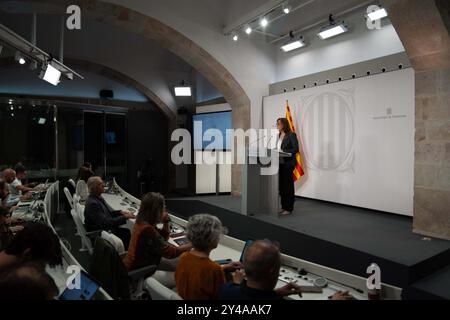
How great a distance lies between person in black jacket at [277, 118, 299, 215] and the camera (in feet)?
15.0

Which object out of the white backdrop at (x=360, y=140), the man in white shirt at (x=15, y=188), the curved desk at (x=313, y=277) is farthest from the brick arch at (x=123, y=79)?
the curved desk at (x=313, y=277)

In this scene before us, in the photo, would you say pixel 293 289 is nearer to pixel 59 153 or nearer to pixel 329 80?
pixel 329 80

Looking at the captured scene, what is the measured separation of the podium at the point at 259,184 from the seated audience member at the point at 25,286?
343 cm

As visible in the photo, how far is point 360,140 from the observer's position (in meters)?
4.96

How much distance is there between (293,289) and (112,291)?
3.77ft

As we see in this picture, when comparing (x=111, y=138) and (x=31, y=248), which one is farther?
(x=111, y=138)

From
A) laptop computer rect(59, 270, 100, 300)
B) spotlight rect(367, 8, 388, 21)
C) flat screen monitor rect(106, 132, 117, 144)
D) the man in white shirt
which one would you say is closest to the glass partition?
flat screen monitor rect(106, 132, 117, 144)

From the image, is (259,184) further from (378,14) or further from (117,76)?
(117,76)

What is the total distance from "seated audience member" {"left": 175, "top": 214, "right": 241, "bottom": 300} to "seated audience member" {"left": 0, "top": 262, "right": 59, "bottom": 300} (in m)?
0.73

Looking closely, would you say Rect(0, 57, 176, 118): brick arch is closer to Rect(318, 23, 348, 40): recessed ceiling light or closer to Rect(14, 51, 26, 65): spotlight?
Rect(14, 51, 26, 65): spotlight

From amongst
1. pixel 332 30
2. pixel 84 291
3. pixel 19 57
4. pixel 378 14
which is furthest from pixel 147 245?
pixel 332 30

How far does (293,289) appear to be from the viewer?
1.77 metres

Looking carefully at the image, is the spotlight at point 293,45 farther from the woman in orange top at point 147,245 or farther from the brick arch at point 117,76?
the woman in orange top at point 147,245

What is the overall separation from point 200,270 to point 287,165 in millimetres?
3190
